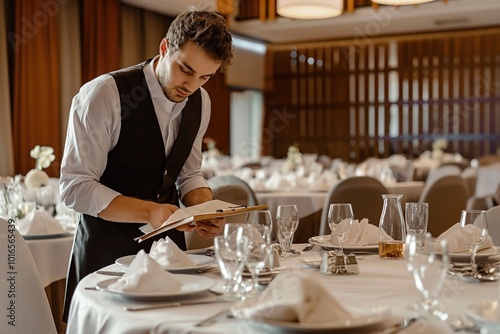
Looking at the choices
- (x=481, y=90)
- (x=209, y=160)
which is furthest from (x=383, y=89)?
(x=209, y=160)

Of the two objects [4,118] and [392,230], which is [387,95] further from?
[392,230]

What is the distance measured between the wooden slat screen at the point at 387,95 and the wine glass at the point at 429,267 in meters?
12.6

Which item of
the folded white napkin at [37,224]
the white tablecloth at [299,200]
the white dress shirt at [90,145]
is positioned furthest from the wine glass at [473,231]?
the white tablecloth at [299,200]

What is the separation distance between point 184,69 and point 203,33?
0.49 feet

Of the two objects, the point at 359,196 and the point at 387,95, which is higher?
the point at 387,95

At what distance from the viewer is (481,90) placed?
13.4 meters

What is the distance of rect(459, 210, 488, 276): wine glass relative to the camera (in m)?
2.02

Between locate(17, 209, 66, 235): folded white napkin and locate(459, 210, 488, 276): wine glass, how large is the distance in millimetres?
2026

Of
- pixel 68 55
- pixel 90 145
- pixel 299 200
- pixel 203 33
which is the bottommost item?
pixel 299 200

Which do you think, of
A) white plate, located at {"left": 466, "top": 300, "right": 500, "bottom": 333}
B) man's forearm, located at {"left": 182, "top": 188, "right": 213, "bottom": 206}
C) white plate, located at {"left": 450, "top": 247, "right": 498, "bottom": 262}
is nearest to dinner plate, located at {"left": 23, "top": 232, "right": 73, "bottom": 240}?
man's forearm, located at {"left": 182, "top": 188, "right": 213, "bottom": 206}

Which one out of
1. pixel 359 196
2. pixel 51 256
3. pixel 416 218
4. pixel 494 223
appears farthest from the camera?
pixel 359 196

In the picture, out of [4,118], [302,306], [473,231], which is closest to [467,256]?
[473,231]

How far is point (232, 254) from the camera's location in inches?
64.4

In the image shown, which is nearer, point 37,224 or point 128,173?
point 128,173
